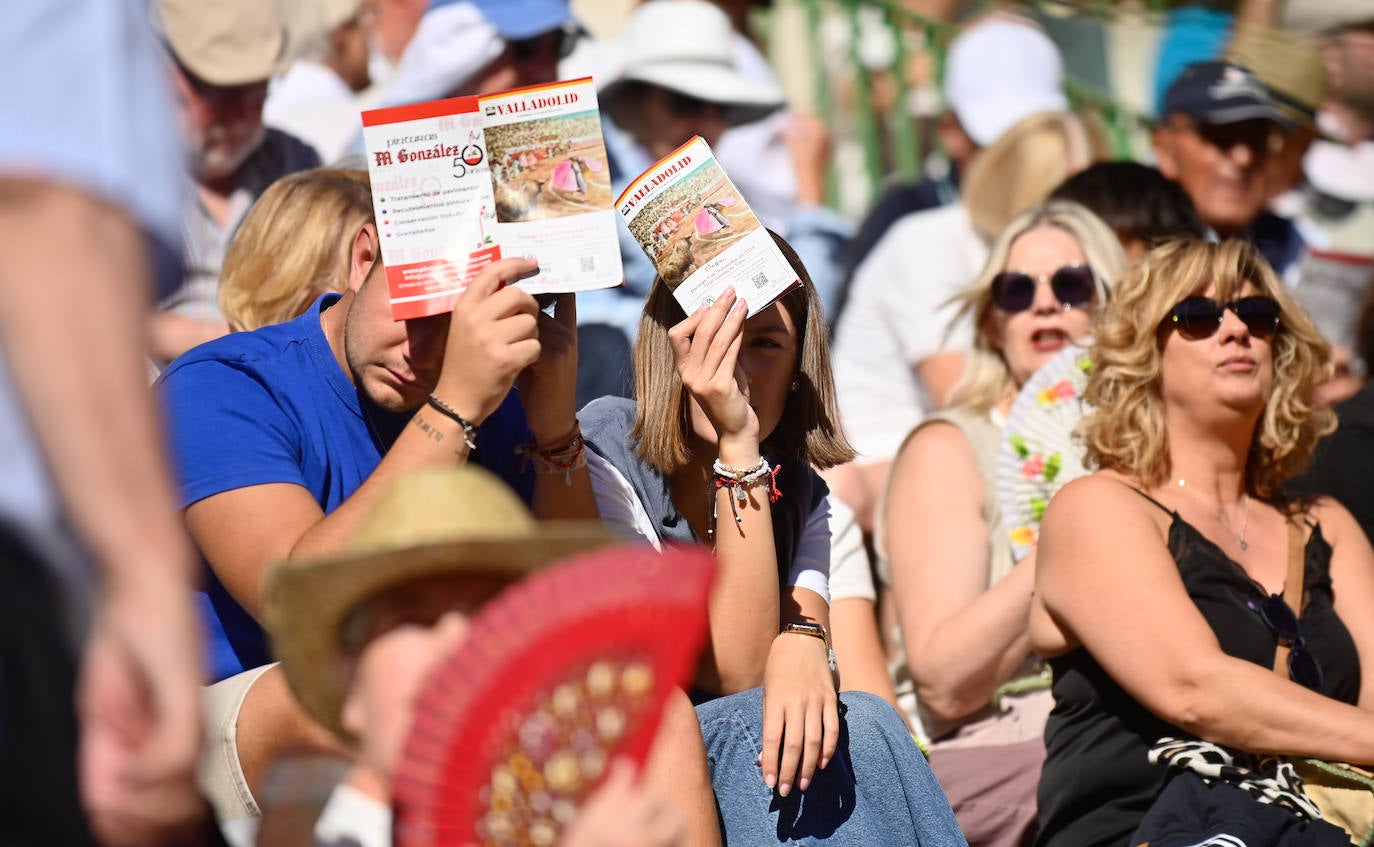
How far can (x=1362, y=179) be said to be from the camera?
6699 mm

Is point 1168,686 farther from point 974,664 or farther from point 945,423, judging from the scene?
point 945,423

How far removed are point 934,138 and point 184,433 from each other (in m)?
4.89

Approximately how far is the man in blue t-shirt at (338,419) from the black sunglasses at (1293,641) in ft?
4.81

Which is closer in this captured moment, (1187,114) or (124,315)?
(124,315)

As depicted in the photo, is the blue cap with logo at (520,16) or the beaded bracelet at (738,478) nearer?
the beaded bracelet at (738,478)

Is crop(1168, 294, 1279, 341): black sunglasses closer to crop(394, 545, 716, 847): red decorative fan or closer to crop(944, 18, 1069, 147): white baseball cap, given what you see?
crop(394, 545, 716, 847): red decorative fan

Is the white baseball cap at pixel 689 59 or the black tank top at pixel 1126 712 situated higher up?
the white baseball cap at pixel 689 59

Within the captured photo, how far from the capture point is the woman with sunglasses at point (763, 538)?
Answer: 106 inches

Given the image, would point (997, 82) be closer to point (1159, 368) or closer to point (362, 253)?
point (1159, 368)

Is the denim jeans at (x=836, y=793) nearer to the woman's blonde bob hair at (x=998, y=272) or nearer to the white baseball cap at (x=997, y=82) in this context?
the woman's blonde bob hair at (x=998, y=272)

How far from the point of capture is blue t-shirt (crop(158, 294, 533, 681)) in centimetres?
255

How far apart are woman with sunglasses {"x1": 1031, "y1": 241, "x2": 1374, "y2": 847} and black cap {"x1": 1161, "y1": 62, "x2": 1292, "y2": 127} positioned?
217 centimetres

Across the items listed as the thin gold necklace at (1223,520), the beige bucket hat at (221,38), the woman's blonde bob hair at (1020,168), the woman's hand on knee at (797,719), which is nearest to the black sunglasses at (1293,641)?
the thin gold necklace at (1223,520)

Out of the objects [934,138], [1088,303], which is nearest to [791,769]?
[1088,303]
